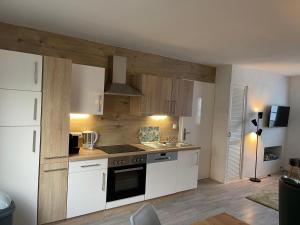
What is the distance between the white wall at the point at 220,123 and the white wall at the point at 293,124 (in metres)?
2.34

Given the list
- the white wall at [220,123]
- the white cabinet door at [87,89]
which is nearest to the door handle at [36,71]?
the white cabinet door at [87,89]

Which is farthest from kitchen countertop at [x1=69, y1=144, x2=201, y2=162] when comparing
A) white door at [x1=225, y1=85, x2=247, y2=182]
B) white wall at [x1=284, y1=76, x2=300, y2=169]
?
white wall at [x1=284, y1=76, x2=300, y2=169]

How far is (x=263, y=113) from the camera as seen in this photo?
550 cm

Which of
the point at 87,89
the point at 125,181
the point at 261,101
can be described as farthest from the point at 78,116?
the point at 261,101

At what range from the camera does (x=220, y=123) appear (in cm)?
500

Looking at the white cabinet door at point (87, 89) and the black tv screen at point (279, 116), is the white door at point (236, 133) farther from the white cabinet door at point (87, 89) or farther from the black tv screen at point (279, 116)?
the white cabinet door at point (87, 89)

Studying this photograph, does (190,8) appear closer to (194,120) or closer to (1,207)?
(1,207)

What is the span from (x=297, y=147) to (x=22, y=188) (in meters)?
6.16

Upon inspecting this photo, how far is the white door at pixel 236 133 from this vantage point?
4.95 m

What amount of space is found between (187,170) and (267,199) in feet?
5.07

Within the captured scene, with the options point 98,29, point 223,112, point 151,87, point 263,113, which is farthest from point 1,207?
point 263,113

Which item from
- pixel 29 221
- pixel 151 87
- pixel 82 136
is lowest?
pixel 29 221

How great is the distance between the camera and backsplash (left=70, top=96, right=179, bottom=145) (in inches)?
141

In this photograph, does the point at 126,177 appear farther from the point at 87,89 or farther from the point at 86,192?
the point at 87,89
